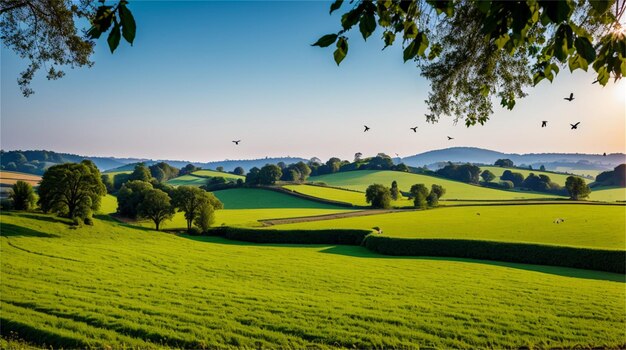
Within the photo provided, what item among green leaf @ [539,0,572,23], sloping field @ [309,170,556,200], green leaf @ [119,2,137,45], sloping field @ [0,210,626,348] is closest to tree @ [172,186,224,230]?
sloping field @ [0,210,626,348]

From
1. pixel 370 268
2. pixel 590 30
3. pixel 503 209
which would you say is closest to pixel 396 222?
pixel 503 209

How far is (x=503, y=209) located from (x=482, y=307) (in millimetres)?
75264

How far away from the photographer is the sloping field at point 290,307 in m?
12.4

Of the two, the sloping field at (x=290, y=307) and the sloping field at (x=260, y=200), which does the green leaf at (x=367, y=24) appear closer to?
the sloping field at (x=290, y=307)

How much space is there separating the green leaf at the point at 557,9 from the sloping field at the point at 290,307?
37.8 ft

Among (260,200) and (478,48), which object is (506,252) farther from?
(260,200)

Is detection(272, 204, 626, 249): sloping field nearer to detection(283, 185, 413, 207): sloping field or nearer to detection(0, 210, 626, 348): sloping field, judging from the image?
detection(283, 185, 413, 207): sloping field

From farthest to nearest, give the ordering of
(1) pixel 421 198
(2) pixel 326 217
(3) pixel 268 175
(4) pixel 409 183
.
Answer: (4) pixel 409 183 < (3) pixel 268 175 < (1) pixel 421 198 < (2) pixel 326 217

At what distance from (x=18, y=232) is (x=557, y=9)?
5426 cm

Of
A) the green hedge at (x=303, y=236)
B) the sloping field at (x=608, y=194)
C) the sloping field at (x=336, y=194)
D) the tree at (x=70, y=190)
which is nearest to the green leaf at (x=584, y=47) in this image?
the green hedge at (x=303, y=236)

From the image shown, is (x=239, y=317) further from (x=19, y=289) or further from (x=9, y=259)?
(x=9, y=259)

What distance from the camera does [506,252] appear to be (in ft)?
135

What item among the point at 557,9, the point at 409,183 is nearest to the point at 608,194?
the point at 409,183

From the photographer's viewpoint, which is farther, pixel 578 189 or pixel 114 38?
pixel 578 189
